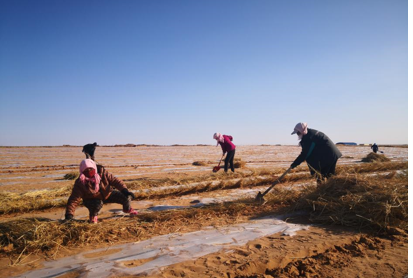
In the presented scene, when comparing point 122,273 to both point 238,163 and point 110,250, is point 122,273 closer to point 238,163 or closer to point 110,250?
point 110,250

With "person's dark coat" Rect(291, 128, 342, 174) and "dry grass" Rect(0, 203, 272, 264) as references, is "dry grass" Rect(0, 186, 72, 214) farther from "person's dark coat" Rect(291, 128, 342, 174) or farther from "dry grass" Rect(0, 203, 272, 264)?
"person's dark coat" Rect(291, 128, 342, 174)

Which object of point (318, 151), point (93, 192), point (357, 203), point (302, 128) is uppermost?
point (302, 128)

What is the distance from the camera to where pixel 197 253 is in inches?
102

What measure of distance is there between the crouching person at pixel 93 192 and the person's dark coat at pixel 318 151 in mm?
3393

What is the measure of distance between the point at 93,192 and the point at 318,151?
418 cm

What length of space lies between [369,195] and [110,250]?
11.8ft

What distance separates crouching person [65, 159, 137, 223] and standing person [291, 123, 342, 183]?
3.35 metres

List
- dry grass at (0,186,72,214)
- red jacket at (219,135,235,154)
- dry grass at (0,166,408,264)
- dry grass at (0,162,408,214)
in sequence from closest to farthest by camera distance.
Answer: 1. dry grass at (0,166,408,264)
2. dry grass at (0,186,72,214)
3. dry grass at (0,162,408,214)
4. red jacket at (219,135,235,154)

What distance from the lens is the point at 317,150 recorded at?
5172mm

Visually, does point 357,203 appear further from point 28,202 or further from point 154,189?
point 28,202

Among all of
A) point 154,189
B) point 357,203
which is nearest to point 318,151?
point 357,203

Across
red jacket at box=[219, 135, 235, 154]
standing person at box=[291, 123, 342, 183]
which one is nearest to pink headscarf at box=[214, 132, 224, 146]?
red jacket at box=[219, 135, 235, 154]

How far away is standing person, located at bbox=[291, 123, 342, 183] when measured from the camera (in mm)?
5027

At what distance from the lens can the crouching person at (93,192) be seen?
3595mm
